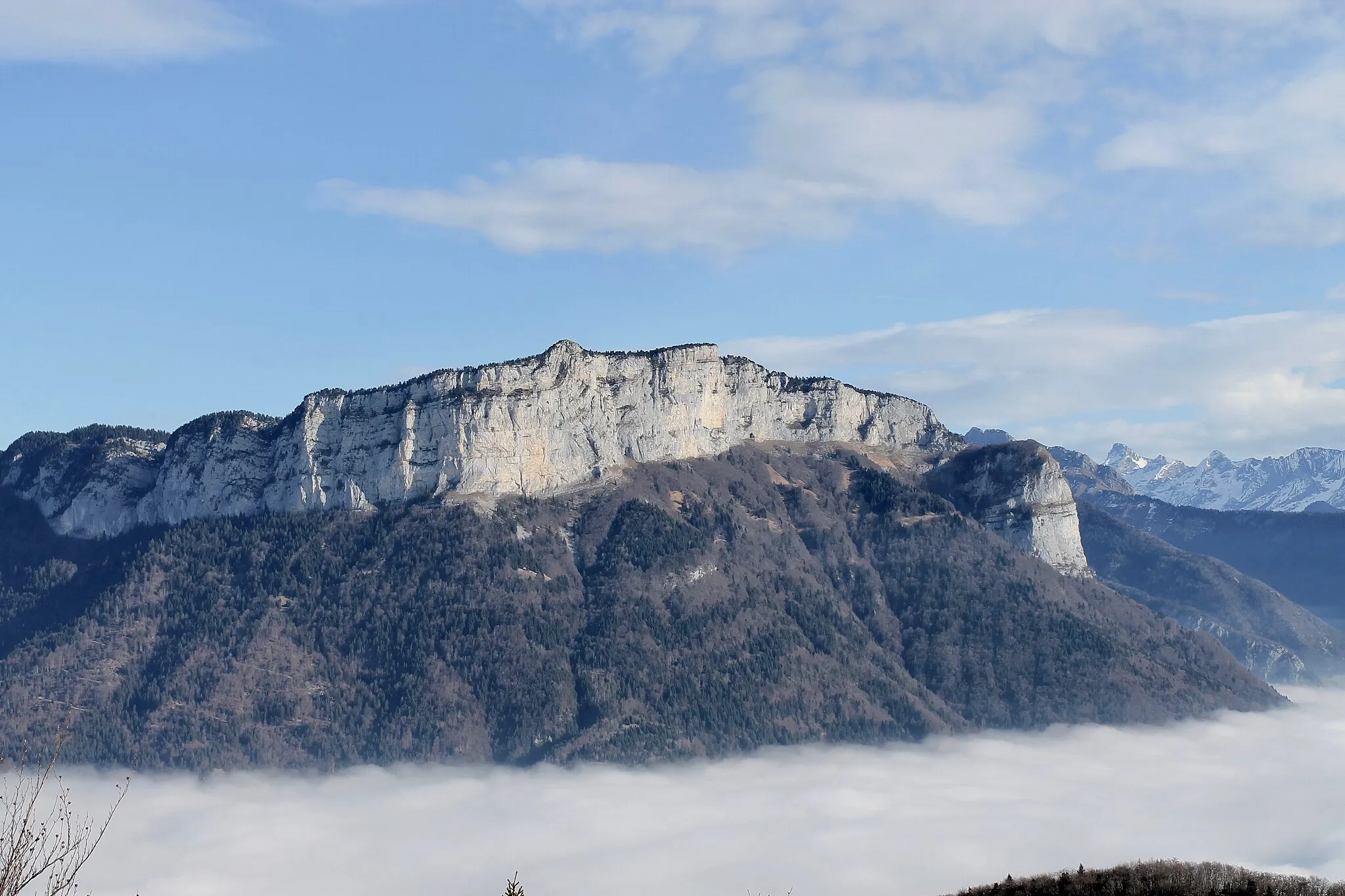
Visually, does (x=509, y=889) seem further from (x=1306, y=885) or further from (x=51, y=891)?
(x=1306, y=885)

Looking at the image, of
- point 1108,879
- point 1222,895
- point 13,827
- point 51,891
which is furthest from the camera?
point 1108,879

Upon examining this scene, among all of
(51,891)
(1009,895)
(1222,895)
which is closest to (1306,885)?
(1222,895)

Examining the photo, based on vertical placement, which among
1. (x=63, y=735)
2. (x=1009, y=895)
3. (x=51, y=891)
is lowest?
(x=1009, y=895)

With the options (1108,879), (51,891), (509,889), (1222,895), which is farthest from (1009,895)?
(51,891)

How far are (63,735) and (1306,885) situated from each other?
70945 millimetres

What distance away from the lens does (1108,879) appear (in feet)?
302

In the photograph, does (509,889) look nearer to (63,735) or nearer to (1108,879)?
(63,735)

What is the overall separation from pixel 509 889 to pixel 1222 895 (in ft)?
142

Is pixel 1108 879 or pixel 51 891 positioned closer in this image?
pixel 51 891

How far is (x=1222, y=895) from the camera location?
86.5 metres

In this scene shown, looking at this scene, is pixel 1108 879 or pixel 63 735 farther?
pixel 1108 879

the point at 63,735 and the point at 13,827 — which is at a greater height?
the point at 63,735

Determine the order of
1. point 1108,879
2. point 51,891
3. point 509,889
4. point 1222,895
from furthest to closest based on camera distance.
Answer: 1. point 1108,879
2. point 1222,895
3. point 509,889
4. point 51,891

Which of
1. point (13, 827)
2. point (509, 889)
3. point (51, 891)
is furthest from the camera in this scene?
point (509, 889)
